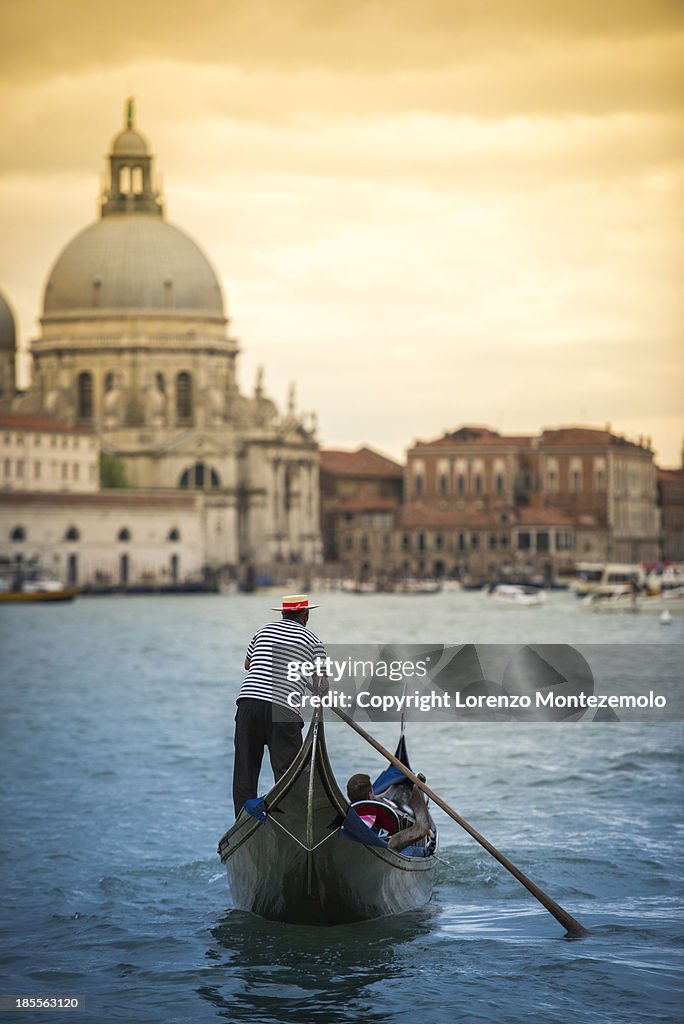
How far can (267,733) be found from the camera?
10.8 m

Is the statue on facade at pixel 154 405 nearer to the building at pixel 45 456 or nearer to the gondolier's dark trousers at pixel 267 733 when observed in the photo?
the building at pixel 45 456

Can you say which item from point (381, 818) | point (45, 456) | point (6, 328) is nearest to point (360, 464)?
point (6, 328)

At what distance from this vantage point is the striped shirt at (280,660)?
10.6 m

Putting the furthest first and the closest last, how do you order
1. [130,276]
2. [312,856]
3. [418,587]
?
[130,276] → [418,587] → [312,856]

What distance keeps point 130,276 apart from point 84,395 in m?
5.61

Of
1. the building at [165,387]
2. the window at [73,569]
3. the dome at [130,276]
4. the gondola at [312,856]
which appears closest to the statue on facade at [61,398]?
the building at [165,387]

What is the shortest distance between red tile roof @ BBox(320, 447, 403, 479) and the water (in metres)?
72.6

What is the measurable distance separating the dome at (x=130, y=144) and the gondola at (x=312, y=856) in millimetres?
88765

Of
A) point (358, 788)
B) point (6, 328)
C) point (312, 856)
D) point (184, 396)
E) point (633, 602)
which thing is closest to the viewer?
point (312, 856)

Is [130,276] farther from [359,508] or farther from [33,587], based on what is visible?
[33,587]

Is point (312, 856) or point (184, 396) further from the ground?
point (184, 396)

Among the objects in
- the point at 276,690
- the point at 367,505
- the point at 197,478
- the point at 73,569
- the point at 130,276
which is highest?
the point at 130,276

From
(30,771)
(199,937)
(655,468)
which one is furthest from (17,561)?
(199,937)

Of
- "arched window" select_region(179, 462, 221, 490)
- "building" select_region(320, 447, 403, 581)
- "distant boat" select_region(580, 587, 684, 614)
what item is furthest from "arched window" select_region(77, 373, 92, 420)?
"distant boat" select_region(580, 587, 684, 614)
